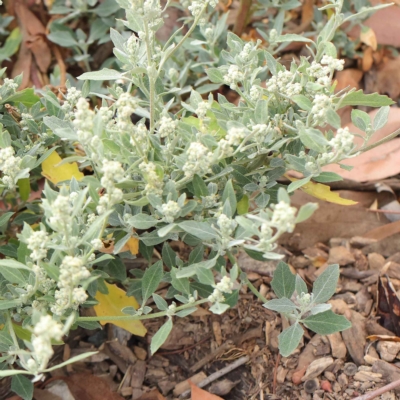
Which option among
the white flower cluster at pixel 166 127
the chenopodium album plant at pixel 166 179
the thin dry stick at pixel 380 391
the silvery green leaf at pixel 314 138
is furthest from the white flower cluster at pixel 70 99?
the thin dry stick at pixel 380 391

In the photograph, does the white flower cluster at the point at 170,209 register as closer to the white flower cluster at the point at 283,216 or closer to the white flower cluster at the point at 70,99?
the white flower cluster at the point at 283,216

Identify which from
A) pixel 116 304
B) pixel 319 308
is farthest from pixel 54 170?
pixel 319 308

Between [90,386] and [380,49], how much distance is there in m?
1.64

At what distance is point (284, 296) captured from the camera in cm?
126

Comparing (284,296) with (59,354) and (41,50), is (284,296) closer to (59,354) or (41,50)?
(59,354)

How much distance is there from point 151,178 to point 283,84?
340 millimetres

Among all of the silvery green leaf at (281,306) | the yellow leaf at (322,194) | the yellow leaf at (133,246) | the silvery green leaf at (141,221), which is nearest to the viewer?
the silvery green leaf at (141,221)

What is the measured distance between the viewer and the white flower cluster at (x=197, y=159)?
3.18 feet

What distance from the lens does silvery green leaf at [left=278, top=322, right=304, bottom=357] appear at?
115cm

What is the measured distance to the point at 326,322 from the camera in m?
1.18

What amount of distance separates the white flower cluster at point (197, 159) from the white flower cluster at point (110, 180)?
13 cm

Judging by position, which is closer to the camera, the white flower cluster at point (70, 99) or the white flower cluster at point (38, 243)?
the white flower cluster at point (38, 243)

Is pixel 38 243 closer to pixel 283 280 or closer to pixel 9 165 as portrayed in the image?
pixel 9 165

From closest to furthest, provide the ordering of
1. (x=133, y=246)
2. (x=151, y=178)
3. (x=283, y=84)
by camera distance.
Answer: (x=151, y=178)
(x=283, y=84)
(x=133, y=246)
